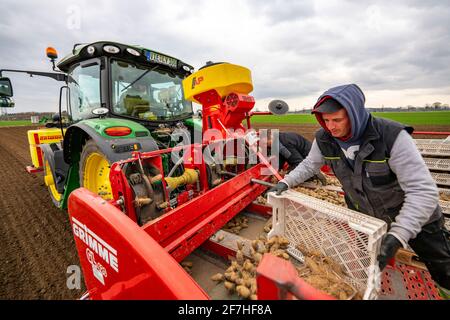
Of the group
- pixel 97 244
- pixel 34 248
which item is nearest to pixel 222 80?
pixel 97 244

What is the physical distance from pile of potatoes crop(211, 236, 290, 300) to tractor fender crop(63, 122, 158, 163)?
1466 mm

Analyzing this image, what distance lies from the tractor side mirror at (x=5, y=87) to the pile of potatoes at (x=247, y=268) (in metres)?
3.35

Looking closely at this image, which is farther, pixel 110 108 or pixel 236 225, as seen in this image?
pixel 110 108

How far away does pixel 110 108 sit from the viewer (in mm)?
2996

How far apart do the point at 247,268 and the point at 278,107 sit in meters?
2.31

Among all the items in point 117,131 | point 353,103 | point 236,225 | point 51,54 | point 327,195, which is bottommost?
point 236,225

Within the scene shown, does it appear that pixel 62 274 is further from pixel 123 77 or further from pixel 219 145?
pixel 123 77

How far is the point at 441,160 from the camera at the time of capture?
276 cm

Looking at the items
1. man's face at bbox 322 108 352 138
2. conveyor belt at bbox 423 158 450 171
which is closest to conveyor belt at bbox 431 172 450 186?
conveyor belt at bbox 423 158 450 171

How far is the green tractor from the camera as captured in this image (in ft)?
8.50

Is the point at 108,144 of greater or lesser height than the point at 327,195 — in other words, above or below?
above

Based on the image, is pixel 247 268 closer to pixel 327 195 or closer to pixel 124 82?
pixel 327 195

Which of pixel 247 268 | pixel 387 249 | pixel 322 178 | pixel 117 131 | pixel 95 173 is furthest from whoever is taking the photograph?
pixel 322 178

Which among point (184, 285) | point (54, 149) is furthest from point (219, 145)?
point (54, 149)
